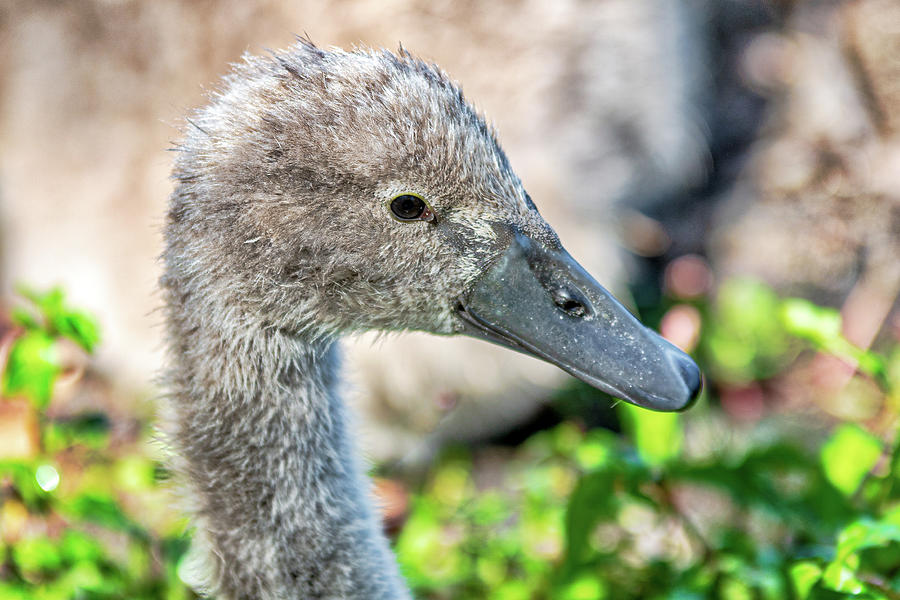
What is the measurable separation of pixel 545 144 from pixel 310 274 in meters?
1.70

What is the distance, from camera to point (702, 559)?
222 cm

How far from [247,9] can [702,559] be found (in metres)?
2.20

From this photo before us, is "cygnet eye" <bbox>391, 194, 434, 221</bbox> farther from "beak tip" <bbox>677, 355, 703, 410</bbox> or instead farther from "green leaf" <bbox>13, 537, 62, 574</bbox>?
"green leaf" <bbox>13, 537, 62, 574</bbox>

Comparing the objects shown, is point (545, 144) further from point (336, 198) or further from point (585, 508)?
point (336, 198)

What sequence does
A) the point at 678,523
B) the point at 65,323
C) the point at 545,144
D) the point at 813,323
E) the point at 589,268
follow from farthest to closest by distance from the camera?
the point at 589,268 < the point at 545,144 < the point at 678,523 < the point at 813,323 < the point at 65,323

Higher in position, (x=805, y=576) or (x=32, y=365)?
(x=32, y=365)

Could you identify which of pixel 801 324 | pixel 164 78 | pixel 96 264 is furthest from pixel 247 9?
pixel 801 324

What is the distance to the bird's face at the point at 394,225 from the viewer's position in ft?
5.01

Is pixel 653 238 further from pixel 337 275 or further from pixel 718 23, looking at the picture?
pixel 337 275

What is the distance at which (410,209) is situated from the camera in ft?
5.15

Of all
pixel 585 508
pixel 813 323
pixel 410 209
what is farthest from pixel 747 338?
pixel 410 209

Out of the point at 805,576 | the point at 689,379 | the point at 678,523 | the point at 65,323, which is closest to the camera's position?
the point at 689,379

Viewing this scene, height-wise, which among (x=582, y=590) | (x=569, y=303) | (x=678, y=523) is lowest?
(x=582, y=590)

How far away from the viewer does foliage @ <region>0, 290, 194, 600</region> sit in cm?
189
